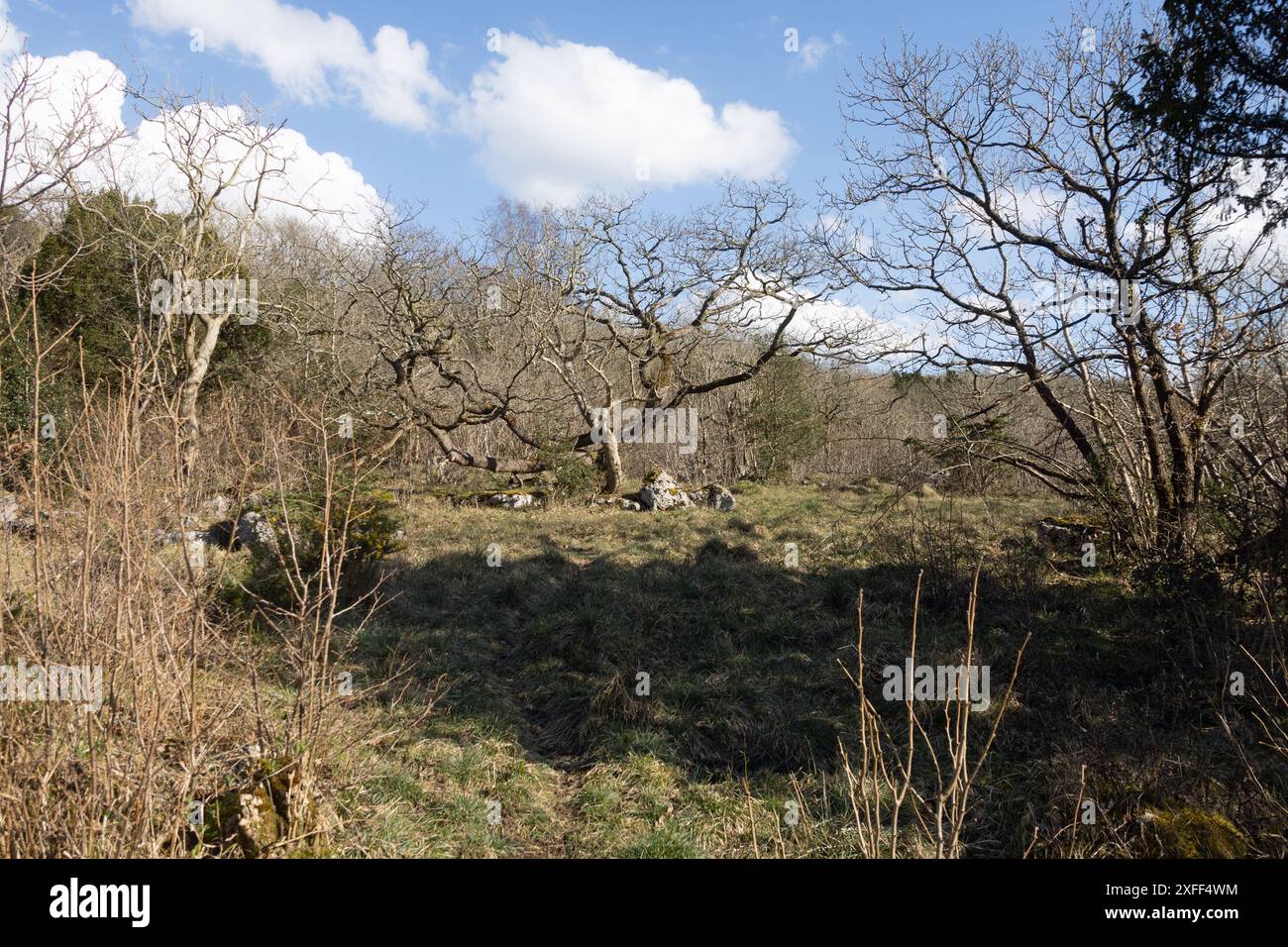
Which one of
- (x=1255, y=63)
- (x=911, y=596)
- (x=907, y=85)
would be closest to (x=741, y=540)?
(x=911, y=596)

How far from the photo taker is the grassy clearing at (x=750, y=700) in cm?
358

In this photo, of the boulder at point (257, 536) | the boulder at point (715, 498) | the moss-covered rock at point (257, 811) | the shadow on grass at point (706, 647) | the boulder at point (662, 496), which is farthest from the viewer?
the boulder at point (715, 498)

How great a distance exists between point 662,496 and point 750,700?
8.24 meters

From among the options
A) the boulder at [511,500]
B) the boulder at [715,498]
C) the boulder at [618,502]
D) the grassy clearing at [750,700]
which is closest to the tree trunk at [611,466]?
the boulder at [618,502]

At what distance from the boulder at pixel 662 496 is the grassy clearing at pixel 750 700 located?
3739mm

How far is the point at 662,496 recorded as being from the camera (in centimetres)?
1341

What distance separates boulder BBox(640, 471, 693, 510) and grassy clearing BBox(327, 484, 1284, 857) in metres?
3.74

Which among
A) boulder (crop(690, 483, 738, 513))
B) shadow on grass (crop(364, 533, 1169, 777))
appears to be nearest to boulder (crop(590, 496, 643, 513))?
boulder (crop(690, 483, 738, 513))

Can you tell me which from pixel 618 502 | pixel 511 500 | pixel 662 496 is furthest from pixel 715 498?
pixel 511 500

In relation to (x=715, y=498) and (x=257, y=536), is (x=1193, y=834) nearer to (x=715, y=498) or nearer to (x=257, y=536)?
(x=257, y=536)

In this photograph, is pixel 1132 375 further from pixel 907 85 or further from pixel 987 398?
pixel 907 85

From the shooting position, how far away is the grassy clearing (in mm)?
3578

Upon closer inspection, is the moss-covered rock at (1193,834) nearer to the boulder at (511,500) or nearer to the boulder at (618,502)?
the boulder at (618,502)

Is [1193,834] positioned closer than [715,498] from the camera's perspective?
Yes
